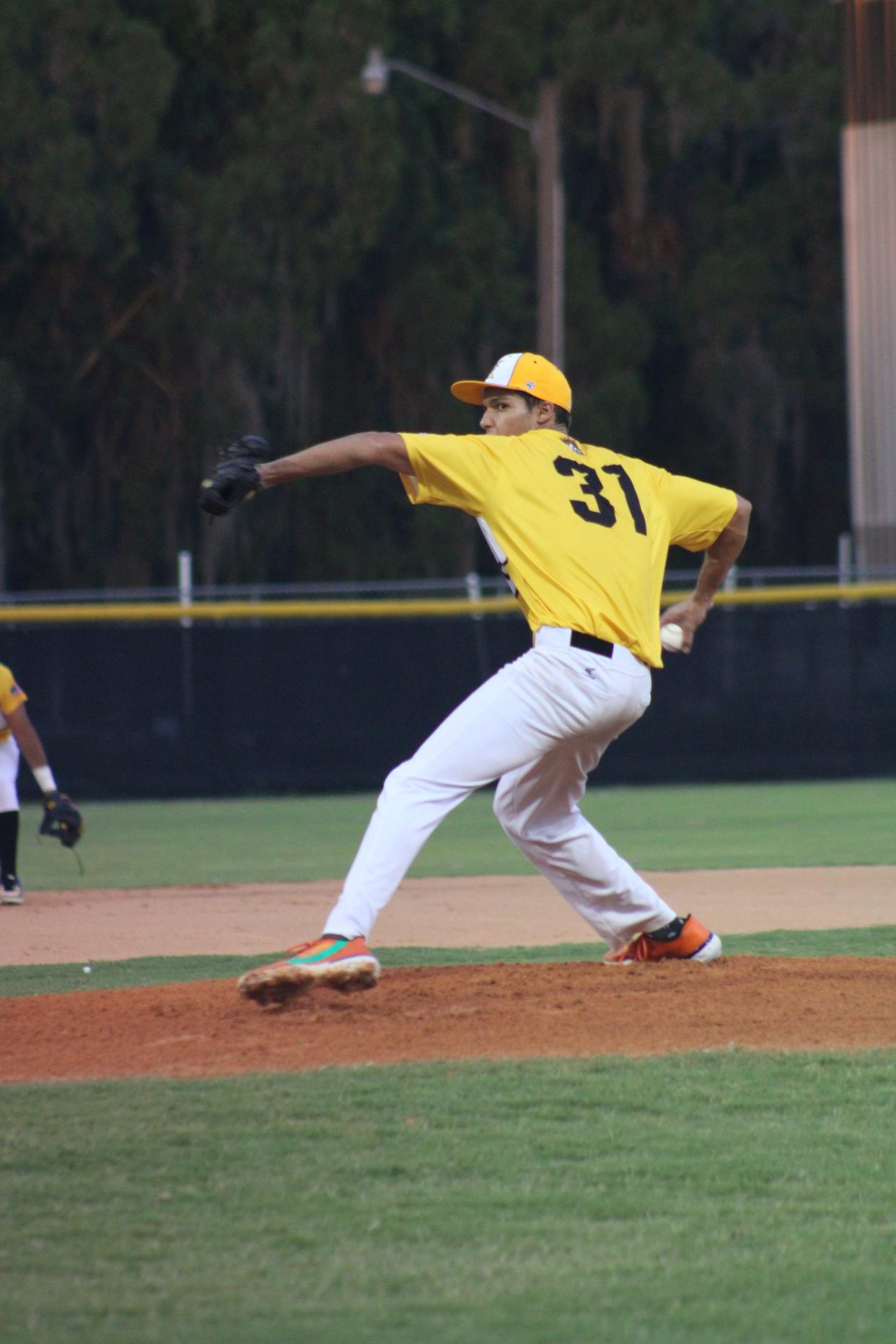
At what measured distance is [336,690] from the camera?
687 inches

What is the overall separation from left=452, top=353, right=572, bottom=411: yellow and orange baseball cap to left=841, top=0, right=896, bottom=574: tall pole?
1588 cm

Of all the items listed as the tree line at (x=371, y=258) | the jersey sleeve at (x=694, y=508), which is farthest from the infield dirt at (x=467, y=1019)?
the tree line at (x=371, y=258)

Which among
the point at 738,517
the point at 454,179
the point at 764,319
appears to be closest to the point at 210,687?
the point at 738,517

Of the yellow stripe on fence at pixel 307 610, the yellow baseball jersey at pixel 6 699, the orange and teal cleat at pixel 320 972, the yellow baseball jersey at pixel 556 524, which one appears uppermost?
the yellow baseball jersey at pixel 556 524

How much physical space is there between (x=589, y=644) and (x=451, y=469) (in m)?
0.67

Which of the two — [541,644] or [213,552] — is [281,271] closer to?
[213,552]

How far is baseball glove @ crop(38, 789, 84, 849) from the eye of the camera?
1017 cm

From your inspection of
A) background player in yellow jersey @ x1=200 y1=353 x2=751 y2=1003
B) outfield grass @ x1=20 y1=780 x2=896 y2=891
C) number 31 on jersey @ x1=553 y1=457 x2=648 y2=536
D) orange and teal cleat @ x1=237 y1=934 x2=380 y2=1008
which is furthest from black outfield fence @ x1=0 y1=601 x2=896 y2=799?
orange and teal cleat @ x1=237 y1=934 x2=380 y2=1008

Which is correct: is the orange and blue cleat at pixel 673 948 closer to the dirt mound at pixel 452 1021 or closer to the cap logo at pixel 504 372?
the dirt mound at pixel 452 1021

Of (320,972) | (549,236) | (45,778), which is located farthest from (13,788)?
(549,236)

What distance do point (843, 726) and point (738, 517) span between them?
1219 centimetres

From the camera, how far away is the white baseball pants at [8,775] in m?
9.93

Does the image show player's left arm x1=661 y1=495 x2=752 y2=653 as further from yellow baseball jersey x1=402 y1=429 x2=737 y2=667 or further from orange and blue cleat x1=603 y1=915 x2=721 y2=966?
orange and blue cleat x1=603 y1=915 x2=721 y2=966

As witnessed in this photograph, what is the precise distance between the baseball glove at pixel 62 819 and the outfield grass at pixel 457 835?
2.88 feet
